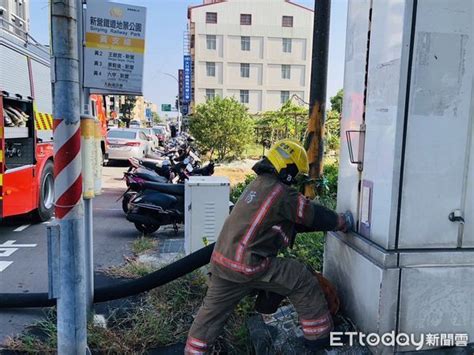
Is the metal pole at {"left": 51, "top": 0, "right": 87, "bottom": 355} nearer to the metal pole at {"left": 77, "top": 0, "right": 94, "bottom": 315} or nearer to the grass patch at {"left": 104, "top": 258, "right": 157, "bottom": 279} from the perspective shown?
the metal pole at {"left": 77, "top": 0, "right": 94, "bottom": 315}

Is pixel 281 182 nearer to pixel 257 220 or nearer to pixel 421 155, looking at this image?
pixel 257 220

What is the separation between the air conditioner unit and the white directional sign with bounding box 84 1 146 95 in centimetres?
153

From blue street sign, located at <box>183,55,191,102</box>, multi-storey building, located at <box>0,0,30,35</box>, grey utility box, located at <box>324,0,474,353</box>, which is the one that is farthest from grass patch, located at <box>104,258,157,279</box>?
blue street sign, located at <box>183,55,191,102</box>

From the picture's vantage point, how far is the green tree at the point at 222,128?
17.0 meters

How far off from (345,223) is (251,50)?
49.0 m

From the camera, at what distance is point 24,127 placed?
668 centimetres

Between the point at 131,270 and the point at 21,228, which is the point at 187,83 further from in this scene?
the point at 131,270

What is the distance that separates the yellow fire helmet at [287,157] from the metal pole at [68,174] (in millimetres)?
1265

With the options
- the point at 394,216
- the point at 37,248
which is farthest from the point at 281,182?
the point at 37,248

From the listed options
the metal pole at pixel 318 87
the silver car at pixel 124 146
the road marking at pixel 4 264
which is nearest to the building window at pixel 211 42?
the silver car at pixel 124 146

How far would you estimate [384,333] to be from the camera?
8.66 feet

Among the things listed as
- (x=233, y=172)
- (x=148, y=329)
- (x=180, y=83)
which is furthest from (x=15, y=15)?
(x=180, y=83)

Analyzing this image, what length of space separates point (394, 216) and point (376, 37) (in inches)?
43.7

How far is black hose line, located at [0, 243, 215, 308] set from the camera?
12.2 feet
